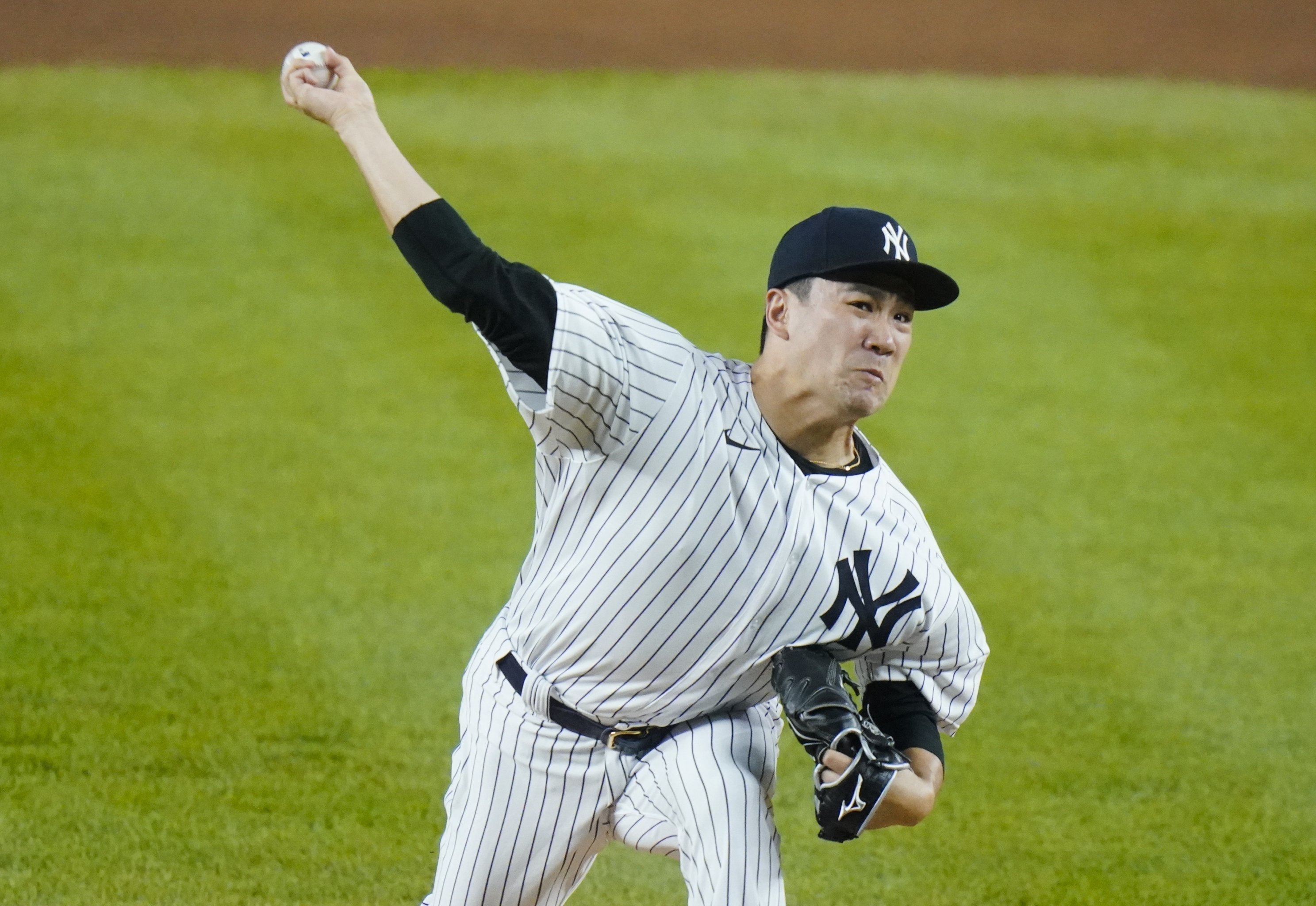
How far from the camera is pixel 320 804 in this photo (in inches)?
177

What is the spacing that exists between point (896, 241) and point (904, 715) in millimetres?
884

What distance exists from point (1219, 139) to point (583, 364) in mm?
10404

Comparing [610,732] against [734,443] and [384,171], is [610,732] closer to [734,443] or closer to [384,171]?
[734,443]

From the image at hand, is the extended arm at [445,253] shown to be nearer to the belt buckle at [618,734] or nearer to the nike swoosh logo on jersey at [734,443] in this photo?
the nike swoosh logo on jersey at [734,443]

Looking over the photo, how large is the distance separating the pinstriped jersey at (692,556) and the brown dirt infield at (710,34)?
9778mm

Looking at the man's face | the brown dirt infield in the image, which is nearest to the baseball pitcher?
the man's face

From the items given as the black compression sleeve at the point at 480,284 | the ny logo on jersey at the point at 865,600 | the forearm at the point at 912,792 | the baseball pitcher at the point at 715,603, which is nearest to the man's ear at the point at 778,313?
the baseball pitcher at the point at 715,603

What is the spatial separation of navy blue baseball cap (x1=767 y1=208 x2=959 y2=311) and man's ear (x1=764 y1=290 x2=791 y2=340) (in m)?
0.02

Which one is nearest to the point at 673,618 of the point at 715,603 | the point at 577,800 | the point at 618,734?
the point at 715,603

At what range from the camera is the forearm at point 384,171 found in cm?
239

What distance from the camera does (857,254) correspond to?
2.75 m

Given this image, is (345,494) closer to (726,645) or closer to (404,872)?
(404,872)

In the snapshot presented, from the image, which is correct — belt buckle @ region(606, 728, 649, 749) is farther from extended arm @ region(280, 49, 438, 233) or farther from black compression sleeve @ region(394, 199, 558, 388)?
extended arm @ region(280, 49, 438, 233)

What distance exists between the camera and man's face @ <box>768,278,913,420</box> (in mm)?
2758
